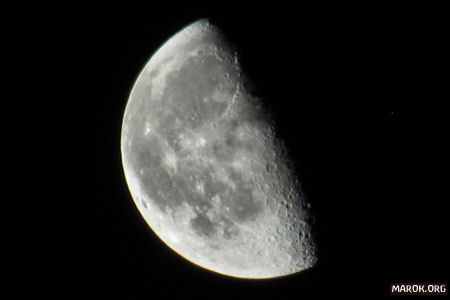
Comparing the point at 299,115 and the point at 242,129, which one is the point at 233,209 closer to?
the point at 242,129

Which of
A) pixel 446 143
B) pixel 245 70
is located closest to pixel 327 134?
pixel 245 70

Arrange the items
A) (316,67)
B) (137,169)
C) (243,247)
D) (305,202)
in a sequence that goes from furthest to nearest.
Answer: (137,169) < (243,247) < (305,202) < (316,67)

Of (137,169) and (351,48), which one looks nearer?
(351,48)

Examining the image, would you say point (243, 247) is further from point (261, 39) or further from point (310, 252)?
point (261, 39)

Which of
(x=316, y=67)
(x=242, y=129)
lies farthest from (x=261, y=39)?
(x=242, y=129)

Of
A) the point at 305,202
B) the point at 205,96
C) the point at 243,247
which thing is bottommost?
the point at 243,247

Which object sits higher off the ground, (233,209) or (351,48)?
(351,48)

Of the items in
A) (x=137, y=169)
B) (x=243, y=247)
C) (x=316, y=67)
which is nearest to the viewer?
(x=316, y=67)
